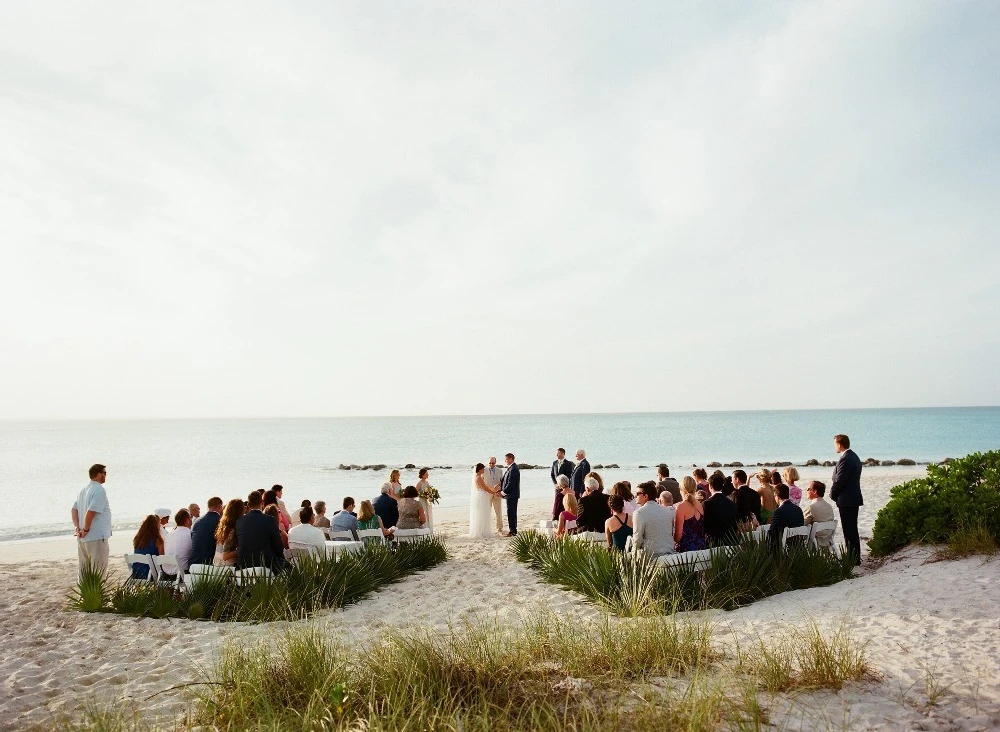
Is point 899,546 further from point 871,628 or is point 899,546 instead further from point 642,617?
point 642,617

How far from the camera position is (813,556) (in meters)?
8.69

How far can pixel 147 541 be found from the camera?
9180 millimetres

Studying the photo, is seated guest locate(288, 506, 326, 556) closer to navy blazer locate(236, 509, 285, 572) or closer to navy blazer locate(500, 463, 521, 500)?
navy blazer locate(236, 509, 285, 572)

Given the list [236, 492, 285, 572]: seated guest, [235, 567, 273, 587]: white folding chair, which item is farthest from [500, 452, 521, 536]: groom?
[235, 567, 273, 587]: white folding chair

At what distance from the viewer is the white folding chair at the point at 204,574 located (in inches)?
325

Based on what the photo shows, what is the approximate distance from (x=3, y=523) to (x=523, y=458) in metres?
40.3

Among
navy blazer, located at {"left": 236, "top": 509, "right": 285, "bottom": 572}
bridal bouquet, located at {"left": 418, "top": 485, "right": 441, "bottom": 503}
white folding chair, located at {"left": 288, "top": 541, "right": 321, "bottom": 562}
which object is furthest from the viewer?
bridal bouquet, located at {"left": 418, "top": 485, "right": 441, "bottom": 503}

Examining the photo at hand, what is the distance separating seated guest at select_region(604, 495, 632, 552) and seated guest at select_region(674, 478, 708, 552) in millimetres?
808

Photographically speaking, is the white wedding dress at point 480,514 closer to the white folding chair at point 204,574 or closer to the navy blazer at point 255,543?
the navy blazer at point 255,543

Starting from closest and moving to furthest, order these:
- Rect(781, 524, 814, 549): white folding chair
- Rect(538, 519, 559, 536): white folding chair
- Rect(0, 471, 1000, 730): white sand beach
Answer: Rect(0, 471, 1000, 730): white sand beach
Rect(781, 524, 814, 549): white folding chair
Rect(538, 519, 559, 536): white folding chair

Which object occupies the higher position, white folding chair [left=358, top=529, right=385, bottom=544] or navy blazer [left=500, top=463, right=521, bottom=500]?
navy blazer [left=500, top=463, right=521, bottom=500]

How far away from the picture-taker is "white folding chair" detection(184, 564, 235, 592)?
826cm

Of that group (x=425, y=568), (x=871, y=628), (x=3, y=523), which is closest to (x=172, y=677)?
(x=425, y=568)

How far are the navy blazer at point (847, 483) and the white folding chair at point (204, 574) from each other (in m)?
8.51
